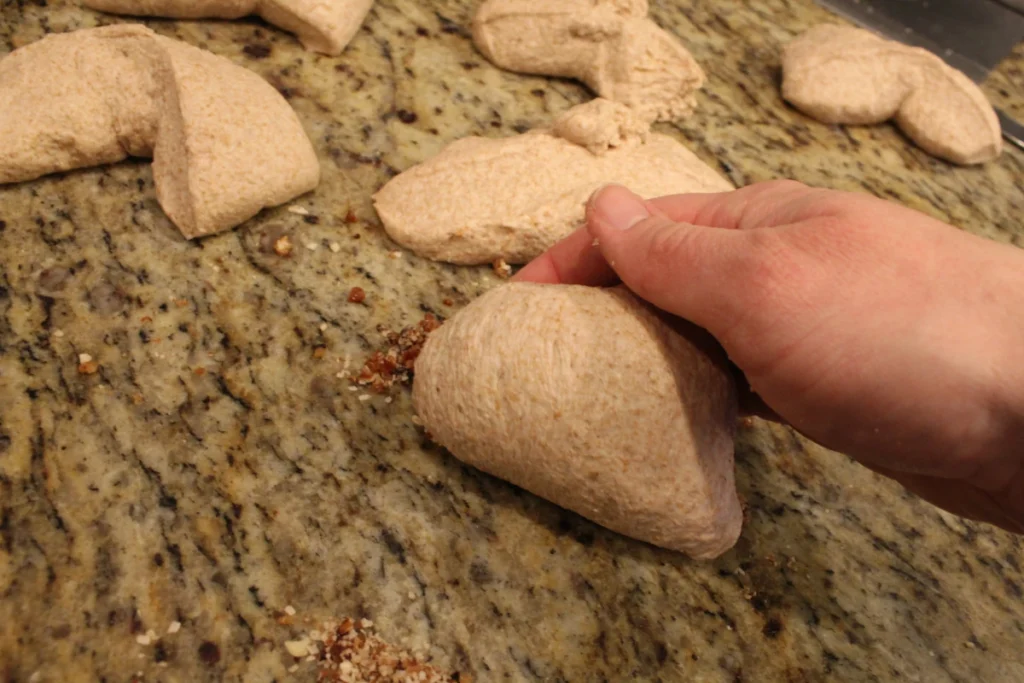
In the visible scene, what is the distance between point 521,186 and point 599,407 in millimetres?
563

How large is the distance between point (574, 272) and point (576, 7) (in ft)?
2.63

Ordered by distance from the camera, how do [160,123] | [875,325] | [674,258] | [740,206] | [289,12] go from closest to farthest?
1. [875,325]
2. [674,258]
3. [740,206]
4. [160,123]
5. [289,12]

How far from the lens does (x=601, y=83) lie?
1.72 m

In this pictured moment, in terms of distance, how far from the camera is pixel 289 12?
63.9 inches

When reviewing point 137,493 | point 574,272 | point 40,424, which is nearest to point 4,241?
point 40,424

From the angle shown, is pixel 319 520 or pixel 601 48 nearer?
pixel 319 520

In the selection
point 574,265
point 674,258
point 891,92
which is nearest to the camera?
point 674,258

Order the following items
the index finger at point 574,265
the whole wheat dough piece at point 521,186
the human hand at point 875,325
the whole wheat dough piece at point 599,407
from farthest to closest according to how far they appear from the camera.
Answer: the whole wheat dough piece at point 521,186, the index finger at point 574,265, the whole wheat dough piece at point 599,407, the human hand at point 875,325

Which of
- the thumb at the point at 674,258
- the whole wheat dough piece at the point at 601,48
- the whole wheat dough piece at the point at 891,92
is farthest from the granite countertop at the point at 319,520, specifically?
the whole wheat dough piece at the point at 891,92

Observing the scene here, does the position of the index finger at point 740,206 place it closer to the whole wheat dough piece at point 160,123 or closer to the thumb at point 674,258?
the thumb at point 674,258

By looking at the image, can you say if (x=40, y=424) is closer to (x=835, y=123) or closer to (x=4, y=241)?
(x=4, y=241)

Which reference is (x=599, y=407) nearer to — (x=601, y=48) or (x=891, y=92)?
(x=601, y=48)

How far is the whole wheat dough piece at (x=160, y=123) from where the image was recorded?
1323 mm

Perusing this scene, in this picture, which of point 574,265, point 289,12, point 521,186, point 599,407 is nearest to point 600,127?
point 521,186
